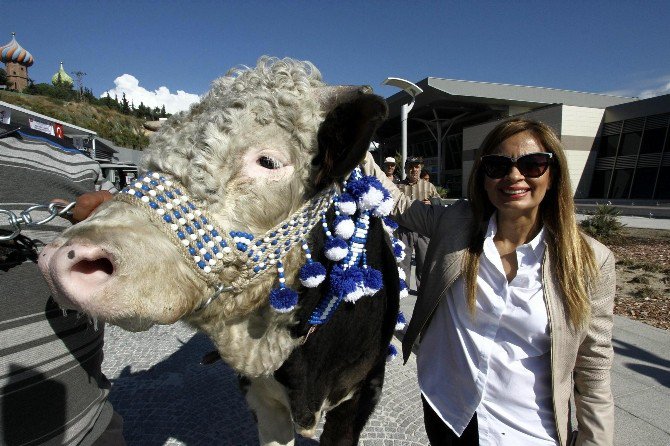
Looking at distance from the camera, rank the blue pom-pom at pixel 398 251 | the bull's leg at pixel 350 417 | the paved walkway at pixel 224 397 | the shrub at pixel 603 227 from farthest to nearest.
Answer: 1. the shrub at pixel 603 227
2. the paved walkway at pixel 224 397
3. the blue pom-pom at pixel 398 251
4. the bull's leg at pixel 350 417

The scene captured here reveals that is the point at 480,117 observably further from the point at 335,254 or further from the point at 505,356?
the point at 335,254

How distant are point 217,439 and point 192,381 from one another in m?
0.99

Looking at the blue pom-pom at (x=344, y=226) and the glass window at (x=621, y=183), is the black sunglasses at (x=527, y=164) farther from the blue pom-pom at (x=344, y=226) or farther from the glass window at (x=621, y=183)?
A: the glass window at (x=621, y=183)


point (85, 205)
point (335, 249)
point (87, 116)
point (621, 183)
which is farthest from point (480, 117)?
point (87, 116)

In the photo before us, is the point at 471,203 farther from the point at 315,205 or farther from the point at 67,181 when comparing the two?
the point at 67,181

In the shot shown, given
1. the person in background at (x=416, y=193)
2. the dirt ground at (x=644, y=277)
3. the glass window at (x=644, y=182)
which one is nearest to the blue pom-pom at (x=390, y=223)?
the person in background at (x=416, y=193)

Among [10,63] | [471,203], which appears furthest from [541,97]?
[10,63]

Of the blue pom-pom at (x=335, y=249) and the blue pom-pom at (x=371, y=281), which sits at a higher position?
the blue pom-pom at (x=335, y=249)

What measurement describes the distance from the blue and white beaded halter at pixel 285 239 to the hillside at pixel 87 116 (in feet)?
136

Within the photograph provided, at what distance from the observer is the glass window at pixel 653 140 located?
24047 millimetres

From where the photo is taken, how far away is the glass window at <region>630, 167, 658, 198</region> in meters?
24.3

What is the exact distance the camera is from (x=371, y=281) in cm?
188

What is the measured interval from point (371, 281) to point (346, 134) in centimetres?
72

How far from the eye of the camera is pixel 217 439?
2994 mm
